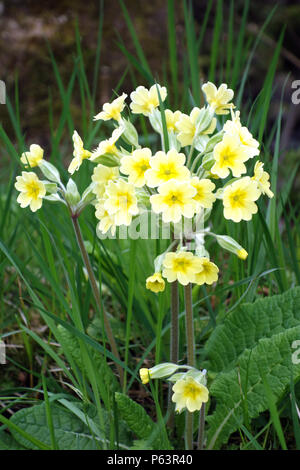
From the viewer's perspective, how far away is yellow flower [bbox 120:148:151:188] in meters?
1.17

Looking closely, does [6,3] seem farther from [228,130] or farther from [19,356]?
[228,130]

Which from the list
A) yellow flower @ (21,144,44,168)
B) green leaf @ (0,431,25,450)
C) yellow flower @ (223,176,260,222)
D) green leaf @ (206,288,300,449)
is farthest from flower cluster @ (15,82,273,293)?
green leaf @ (0,431,25,450)

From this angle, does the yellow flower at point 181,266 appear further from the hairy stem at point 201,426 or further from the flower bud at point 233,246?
the hairy stem at point 201,426

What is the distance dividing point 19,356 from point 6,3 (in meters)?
3.15

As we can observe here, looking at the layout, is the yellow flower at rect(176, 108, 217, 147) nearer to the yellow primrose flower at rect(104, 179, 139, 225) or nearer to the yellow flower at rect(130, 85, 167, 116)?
the yellow flower at rect(130, 85, 167, 116)

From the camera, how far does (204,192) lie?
3.76 feet

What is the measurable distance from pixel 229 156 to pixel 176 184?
152 mm

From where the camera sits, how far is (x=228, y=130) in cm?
116

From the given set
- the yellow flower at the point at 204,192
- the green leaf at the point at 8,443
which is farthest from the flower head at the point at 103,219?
the green leaf at the point at 8,443

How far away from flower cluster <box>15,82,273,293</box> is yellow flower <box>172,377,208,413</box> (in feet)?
0.73

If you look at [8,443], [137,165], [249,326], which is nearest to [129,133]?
[137,165]

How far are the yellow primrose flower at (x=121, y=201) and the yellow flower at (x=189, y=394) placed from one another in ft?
1.25
